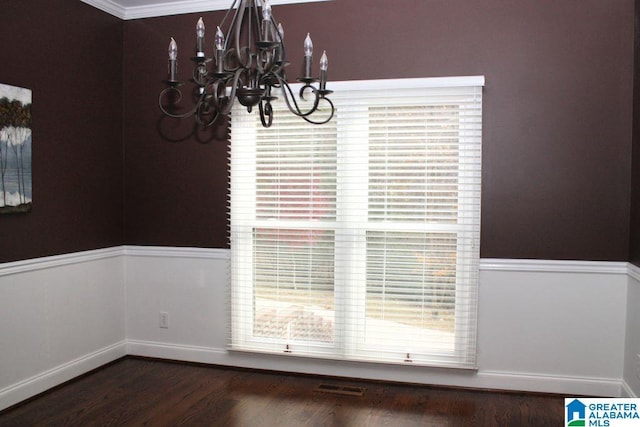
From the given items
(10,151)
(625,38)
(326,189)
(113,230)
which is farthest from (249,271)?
(625,38)

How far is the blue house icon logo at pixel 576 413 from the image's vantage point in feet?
9.09

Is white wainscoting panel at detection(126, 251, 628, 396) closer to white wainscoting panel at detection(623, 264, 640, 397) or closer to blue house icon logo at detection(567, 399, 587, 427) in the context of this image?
white wainscoting panel at detection(623, 264, 640, 397)

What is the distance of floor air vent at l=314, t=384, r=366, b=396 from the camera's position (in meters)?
3.45

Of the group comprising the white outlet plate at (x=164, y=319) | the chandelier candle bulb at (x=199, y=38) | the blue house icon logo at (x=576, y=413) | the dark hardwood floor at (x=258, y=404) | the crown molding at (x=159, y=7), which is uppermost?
the crown molding at (x=159, y=7)

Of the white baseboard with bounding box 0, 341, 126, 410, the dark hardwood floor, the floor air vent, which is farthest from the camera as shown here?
the floor air vent

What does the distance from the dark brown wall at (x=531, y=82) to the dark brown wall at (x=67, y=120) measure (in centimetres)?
132

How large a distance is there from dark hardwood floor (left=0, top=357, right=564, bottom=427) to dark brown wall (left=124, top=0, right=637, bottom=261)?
0.93 m

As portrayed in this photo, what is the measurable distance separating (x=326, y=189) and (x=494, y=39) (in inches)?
55.1

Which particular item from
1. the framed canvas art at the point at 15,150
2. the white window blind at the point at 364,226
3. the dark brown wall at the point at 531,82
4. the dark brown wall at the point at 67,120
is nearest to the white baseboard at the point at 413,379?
the white window blind at the point at 364,226

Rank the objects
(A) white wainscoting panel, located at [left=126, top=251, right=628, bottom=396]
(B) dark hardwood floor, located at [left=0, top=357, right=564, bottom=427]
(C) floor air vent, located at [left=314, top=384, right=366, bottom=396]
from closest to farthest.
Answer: (B) dark hardwood floor, located at [left=0, top=357, right=564, bottom=427]
(A) white wainscoting panel, located at [left=126, top=251, right=628, bottom=396]
(C) floor air vent, located at [left=314, top=384, right=366, bottom=396]

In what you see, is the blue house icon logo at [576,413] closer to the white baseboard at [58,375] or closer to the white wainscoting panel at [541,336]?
the white wainscoting panel at [541,336]

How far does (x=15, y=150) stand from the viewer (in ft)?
10.4

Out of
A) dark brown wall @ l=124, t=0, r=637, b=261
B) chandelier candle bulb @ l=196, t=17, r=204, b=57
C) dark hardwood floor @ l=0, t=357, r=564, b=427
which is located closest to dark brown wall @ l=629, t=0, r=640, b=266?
dark brown wall @ l=124, t=0, r=637, b=261

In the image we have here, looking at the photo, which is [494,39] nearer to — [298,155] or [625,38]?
[625,38]
